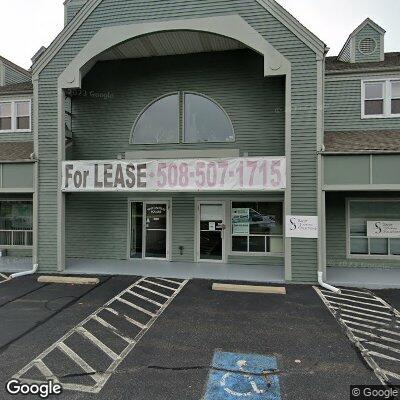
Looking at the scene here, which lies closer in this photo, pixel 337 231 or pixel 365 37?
pixel 337 231

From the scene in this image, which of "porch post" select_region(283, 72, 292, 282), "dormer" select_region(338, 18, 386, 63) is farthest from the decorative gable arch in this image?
"dormer" select_region(338, 18, 386, 63)

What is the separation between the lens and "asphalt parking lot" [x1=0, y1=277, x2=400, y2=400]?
14.3 feet

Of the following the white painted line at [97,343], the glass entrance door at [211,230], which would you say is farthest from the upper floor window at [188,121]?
the white painted line at [97,343]

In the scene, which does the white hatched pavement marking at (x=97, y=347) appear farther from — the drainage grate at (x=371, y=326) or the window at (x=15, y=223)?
the window at (x=15, y=223)

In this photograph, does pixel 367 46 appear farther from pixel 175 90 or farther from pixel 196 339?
pixel 196 339

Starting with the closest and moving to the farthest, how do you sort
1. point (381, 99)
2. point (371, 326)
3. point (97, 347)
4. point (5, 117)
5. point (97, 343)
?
1. point (97, 347)
2. point (97, 343)
3. point (371, 326)
4. point (381, 99)
5. point (5, 117)

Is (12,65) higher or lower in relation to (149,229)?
higher

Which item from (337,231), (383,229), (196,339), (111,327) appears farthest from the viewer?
(337,231)

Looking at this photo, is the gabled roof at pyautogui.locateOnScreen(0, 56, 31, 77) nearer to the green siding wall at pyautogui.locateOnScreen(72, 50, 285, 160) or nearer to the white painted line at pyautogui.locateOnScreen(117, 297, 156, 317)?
the green siding wall at pyautogui.locateOnScreen(72, 50, 285, 160)

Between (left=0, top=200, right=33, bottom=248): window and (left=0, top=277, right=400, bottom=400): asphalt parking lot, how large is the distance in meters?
4.90

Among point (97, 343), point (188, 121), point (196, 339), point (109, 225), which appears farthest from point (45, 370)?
Answer: point (188, 121)

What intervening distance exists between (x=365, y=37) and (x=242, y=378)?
527 inches

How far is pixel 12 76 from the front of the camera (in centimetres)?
1524

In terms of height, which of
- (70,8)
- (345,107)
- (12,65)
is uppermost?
(70,8)
